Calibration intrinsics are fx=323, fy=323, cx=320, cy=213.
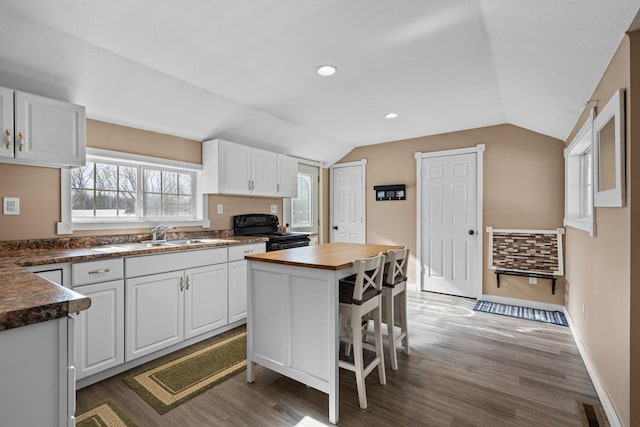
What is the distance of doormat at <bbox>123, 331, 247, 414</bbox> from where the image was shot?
2146mm

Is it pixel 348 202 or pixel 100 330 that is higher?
pixel 348 202

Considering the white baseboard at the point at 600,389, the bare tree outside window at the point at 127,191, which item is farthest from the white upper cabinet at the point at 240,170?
the white baseboard at the point at 600,389

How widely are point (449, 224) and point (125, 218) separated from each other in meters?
4.06

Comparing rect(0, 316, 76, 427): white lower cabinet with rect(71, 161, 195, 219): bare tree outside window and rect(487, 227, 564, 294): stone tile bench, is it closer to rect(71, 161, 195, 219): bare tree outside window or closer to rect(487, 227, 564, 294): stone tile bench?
rect(71, 161, 195, 219): bare tree outside window

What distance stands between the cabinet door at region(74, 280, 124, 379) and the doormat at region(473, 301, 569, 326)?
3822mm

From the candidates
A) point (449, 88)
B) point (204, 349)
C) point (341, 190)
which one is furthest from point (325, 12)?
point (341, 190)

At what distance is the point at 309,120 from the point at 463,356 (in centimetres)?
306

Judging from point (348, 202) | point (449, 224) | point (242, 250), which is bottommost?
point (242, 250)

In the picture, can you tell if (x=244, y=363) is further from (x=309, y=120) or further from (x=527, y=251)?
(x=527, y=251)

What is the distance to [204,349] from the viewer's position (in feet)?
9.38

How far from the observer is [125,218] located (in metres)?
3.16

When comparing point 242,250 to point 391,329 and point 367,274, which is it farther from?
point 391,329

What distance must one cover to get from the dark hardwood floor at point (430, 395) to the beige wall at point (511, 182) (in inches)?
50.8

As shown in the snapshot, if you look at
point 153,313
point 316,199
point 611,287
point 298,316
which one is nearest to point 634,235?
point 611,287
